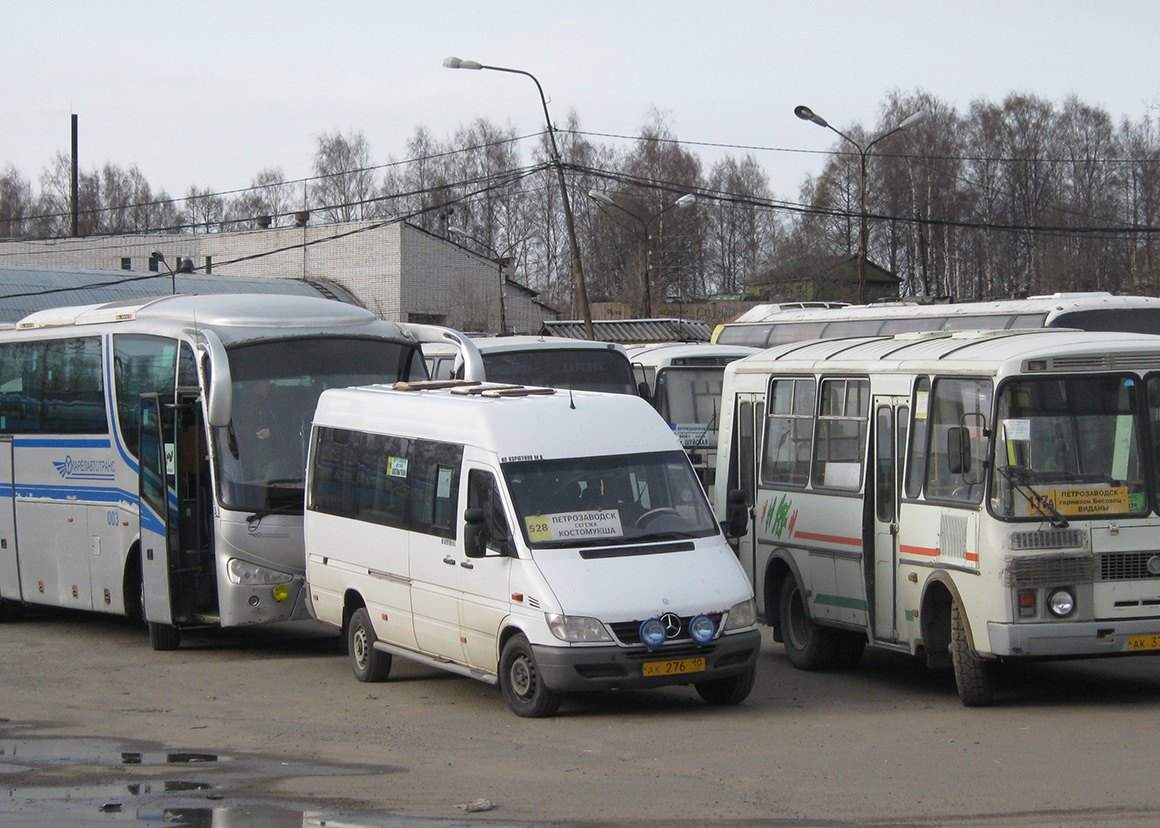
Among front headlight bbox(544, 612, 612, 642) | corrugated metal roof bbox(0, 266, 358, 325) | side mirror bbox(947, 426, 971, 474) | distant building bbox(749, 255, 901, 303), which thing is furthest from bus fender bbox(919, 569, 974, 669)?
distant building bbox(749, 255, 901, 303)

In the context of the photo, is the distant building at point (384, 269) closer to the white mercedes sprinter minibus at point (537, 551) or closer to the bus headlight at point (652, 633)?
the white mercedes sprinter minibus at point (537, 551)

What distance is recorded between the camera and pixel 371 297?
2421 inches

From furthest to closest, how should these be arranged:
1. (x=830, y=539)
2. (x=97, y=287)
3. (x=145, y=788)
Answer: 1. (x=97, y=287)
2. (x=830, y=539)
3. (x=145, y=788)

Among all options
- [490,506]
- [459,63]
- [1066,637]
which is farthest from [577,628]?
[459,63]

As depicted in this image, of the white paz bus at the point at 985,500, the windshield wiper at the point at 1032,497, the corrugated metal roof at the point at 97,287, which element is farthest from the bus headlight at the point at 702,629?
the corrugated metal roof at the point at 97,287

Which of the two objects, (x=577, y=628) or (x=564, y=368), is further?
(x=564, y=368)

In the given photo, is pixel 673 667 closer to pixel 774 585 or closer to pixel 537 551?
pixel 537 551

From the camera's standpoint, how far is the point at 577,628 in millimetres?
10250

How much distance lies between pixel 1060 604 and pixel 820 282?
206 feet

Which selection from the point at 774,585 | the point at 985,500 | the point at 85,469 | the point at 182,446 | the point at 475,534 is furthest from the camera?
the point at 85,469

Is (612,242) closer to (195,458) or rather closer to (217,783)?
A: (195,458)

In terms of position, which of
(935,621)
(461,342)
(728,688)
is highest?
(461,342)

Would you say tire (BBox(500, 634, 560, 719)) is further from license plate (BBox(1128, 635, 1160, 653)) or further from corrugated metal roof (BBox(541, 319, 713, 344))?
corrugated metal roof (BBox(541, 319, 713, 344))

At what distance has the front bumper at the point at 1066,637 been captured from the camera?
10172 millimetres
